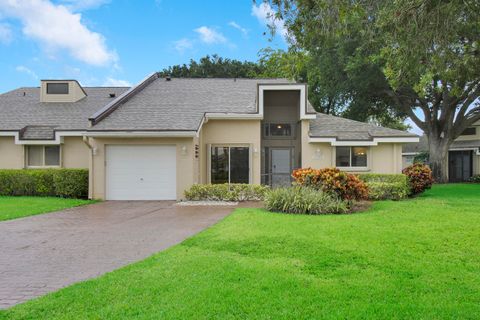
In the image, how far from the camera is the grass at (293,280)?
3.81m

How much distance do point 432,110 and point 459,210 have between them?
858 inches

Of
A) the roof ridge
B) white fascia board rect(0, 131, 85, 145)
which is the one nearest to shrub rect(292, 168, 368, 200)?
the roof ridge

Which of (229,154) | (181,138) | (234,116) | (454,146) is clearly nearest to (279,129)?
(234,116)

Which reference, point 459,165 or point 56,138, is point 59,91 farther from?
point 459,165

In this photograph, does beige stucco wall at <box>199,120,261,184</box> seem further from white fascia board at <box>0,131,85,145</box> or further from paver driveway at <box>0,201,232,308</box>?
white fascia board at <box>0,131,85,145</box>

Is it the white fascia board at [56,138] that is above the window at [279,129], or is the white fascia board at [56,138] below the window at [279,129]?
below

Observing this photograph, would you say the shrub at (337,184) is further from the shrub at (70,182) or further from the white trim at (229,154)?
the shrub at (70,182)

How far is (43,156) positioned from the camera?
57.8 feet

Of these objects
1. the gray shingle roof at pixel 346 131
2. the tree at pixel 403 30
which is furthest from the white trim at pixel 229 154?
the tree at pixel 403 30

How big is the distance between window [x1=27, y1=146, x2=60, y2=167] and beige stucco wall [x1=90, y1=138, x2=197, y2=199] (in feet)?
11.2

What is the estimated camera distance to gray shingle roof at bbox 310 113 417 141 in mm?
17122

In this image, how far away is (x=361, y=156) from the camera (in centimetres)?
1767

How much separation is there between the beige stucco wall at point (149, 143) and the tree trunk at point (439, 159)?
21195 mm

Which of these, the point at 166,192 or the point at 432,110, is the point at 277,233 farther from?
the point at 432,110
